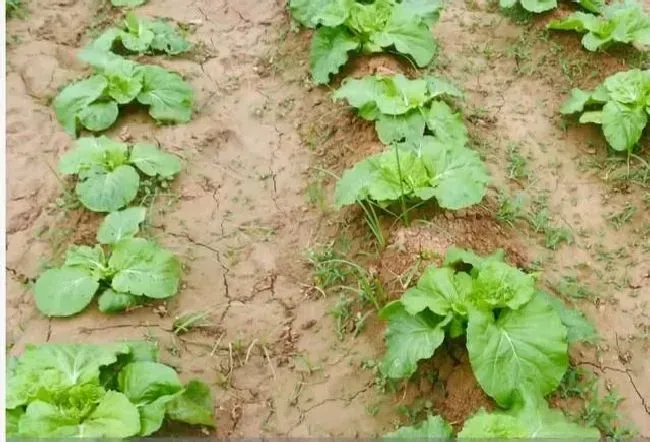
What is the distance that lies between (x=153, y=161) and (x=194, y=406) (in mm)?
1540

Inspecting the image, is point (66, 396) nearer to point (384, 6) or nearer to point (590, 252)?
point (590, 252)

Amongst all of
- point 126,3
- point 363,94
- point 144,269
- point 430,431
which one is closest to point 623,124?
point 363,94

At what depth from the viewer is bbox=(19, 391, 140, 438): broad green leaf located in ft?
9.14

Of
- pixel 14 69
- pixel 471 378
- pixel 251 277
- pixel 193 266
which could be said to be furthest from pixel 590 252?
pixel 14 69

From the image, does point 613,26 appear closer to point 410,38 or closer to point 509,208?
point 410,38

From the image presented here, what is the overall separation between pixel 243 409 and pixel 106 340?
67cm

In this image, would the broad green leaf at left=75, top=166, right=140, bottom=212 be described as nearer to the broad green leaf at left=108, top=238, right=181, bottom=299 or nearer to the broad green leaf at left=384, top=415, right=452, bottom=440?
the broad green leaf at left=108, top=238, right=181, bottom=299

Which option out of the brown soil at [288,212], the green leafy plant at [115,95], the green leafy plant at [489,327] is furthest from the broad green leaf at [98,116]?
the green leafy plant at [489,327]

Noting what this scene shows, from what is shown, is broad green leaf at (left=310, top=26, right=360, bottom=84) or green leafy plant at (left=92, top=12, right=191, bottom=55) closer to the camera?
broad green leaf at (left=310, top=26, right=360, bottom=84)

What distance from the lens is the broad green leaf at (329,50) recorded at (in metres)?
4.69

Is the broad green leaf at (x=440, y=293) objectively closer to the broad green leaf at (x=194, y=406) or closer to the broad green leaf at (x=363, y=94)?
the broad green leaf at (x=194, y=406)

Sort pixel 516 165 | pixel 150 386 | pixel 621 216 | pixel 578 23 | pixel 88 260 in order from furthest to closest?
1. pixel 578 23
2. pixel 516 165
3. pixel 621 216
4. pixel 88 260
5. pixel 150 386

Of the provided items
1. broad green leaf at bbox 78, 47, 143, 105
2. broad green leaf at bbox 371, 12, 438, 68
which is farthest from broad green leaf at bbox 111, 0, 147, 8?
broad green leaf at bbox 371, 12, 438, 68

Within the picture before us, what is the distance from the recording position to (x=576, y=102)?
4.44 meters
